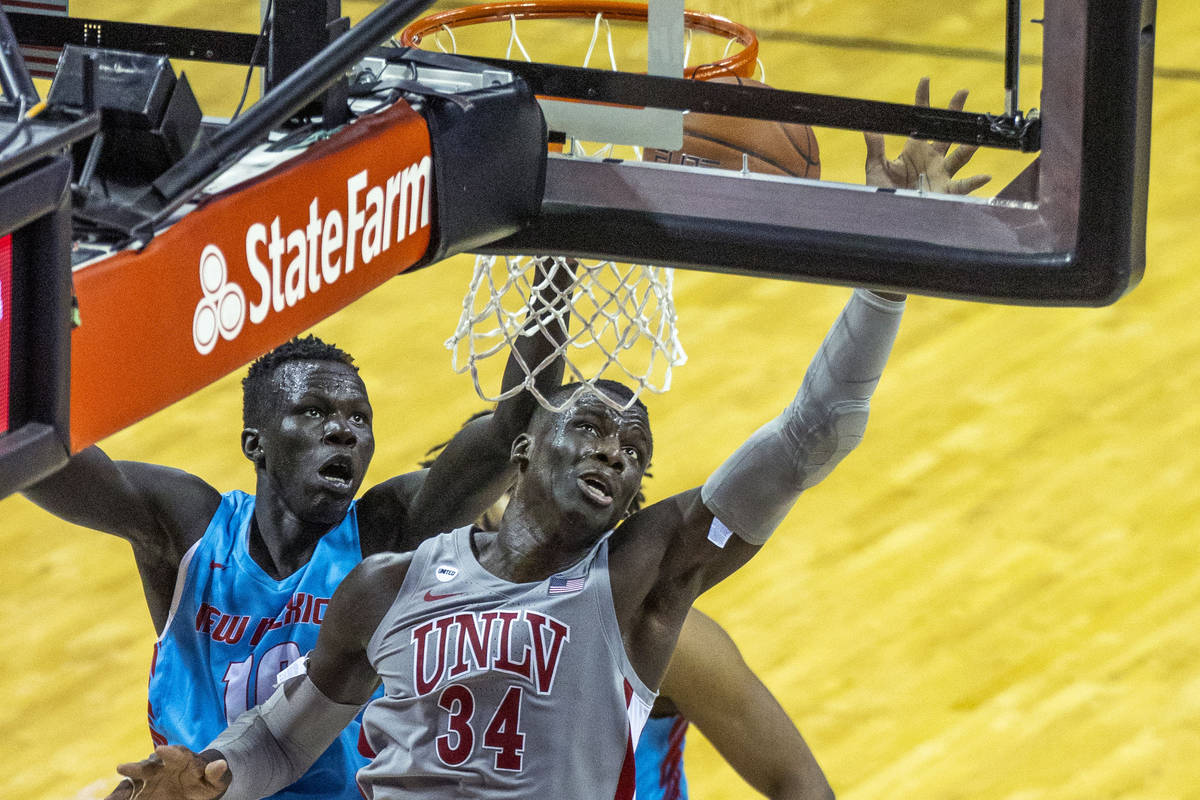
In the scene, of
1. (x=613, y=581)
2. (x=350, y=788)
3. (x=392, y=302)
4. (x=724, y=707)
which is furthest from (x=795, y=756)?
(x=392, y=302)

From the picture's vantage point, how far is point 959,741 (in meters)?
4.67

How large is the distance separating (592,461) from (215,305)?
1.34 meters

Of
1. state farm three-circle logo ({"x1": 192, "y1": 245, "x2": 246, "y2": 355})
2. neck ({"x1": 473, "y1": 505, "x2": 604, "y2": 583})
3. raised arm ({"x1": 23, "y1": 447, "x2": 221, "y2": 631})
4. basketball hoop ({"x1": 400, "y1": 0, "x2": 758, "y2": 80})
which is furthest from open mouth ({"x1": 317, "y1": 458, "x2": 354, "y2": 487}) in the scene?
state farm three-circle logo ({"x1": 192, "y1": 245, "x2": 246, "y2": 355})

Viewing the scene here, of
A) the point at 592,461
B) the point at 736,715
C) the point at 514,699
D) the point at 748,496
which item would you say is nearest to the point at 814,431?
the point at 748,496

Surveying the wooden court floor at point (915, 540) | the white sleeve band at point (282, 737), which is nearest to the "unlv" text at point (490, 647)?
the white sleeve band at point (282, 737)

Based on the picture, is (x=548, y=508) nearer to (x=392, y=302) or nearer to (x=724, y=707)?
(x=724, y=707)

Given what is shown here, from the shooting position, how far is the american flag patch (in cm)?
284

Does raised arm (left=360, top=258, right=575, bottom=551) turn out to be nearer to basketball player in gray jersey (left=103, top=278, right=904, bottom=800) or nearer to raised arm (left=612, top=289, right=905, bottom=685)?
basketball player in gray jersey (left=103, top=278, right=904, bottom=800)

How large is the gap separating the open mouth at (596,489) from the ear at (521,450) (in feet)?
0.63

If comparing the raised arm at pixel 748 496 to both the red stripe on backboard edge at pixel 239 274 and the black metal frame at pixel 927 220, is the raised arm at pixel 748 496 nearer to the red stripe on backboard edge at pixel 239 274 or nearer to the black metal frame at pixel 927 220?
the black metal frame at pixel 927 220

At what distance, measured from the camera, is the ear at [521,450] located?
3.06 meters

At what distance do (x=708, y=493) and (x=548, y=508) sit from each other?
0.97ft

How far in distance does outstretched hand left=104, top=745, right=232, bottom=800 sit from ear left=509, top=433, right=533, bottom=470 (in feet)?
2.35

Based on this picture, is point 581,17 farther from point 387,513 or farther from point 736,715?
point 736,715
